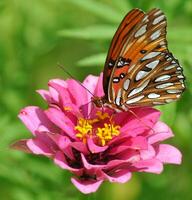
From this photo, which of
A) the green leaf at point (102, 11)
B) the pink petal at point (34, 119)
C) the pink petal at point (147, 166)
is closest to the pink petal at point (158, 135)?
the pink petal at point (147, 166)

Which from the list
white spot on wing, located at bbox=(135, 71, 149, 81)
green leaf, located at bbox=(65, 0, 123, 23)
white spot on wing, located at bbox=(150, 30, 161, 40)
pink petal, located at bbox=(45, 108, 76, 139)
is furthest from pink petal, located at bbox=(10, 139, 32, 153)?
green leaf, located at bbox=(65, 0, 123, 23)

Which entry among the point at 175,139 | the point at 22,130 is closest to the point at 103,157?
the point at 22,130

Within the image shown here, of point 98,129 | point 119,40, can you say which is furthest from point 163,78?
point 98,129

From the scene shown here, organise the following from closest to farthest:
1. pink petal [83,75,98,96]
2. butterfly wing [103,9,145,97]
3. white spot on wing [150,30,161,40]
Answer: butterfly wing [103,9,145,97] < white spot on wing [150,30,161,40] < pink petal [83,75,98,96]

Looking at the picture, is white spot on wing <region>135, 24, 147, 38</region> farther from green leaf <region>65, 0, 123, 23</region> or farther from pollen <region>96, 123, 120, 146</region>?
green leaf <region>65, 0, 123, 23</region>

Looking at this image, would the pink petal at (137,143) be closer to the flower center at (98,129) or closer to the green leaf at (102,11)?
the flower center at (98,129)

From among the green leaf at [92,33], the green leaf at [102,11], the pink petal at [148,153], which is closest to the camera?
the pink petal at [148,153]

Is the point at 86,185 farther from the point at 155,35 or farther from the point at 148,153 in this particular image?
the point at 155,35
